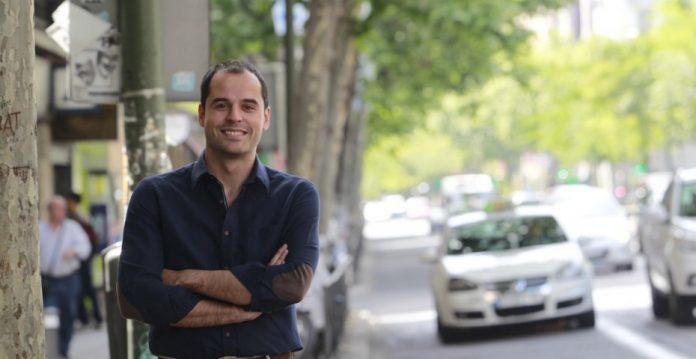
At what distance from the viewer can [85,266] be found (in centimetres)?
1986

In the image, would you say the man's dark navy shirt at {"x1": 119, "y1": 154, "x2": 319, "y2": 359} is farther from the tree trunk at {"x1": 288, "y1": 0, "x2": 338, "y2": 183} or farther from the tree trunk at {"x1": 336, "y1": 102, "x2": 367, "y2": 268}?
the tree trunk at {"x1": 336, "y1": 102, "x2": 367, "y2": 268}

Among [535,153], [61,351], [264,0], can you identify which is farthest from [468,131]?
[61,351]

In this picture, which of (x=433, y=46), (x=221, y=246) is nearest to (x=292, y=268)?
(x=221, y=246)

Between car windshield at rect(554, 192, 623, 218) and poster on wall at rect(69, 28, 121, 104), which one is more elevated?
poster on wall at rect(69, 28, 121, 104)

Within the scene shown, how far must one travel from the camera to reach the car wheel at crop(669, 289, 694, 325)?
16547 millimetres

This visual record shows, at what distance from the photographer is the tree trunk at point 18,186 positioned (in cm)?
475

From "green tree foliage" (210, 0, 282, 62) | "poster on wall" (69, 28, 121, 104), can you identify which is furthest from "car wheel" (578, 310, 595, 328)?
"poster on wall" (69, 28, 121, 104)

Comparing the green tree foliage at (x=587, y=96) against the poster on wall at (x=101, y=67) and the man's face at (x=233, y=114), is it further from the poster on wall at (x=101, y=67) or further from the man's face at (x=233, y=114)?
the man's face at (x=233, y=114)

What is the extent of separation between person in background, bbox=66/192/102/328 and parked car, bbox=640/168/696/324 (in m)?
6.80

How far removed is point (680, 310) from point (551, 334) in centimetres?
146

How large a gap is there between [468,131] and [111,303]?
103 metres

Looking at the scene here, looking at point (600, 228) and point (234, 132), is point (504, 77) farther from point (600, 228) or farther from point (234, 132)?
point (234, 132)

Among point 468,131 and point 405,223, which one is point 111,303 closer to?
point 405,223

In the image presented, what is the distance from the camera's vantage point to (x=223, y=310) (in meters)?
4.57
